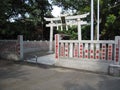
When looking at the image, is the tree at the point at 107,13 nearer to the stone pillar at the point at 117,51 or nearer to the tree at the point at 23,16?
the tree at the point at 23,16

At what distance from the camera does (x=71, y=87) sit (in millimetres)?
7172

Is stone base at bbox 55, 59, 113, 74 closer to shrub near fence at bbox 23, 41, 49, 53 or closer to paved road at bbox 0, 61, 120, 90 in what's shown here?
paved road at bbox 0, 61, 120, 90

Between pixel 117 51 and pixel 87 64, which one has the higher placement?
pixel 117 51

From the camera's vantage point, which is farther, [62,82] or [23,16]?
[23,16]

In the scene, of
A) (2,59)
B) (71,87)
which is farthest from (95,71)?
(2,59)

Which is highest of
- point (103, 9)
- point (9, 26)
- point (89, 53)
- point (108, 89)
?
point (103, 9)

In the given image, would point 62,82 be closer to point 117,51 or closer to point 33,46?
point 117,51

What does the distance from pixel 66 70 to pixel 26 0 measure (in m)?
10.6

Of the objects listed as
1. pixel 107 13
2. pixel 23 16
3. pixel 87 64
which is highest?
pixel 107 13

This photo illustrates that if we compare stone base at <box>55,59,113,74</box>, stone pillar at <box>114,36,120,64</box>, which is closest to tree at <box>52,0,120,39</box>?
stone base at <box>55,59,113,74</box>

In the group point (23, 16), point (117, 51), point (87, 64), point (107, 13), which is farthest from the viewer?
point (107, 13)

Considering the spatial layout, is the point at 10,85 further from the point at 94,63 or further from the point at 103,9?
the point at 103,9

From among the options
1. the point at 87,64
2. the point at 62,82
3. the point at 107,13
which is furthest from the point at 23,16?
the point at 62,82

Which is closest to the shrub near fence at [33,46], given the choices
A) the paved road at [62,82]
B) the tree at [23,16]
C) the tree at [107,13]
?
the tree at [23,16]
